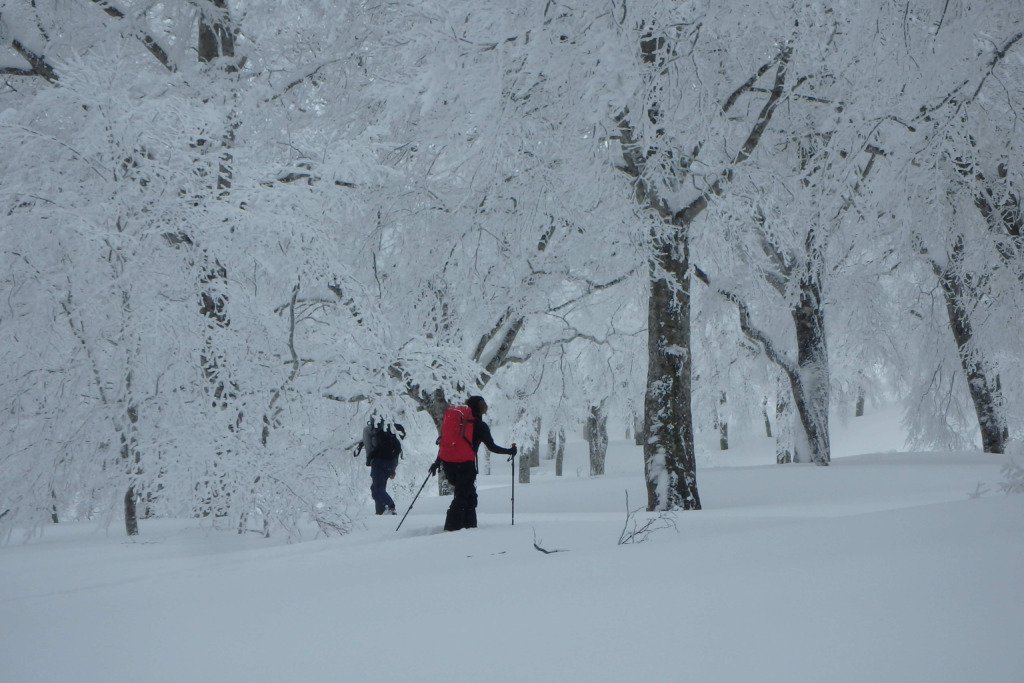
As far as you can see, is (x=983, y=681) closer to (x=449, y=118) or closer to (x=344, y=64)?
(x=449, y=118)

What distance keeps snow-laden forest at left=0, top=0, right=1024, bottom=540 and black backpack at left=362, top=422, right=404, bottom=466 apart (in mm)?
353

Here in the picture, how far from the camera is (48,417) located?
792 centimetres

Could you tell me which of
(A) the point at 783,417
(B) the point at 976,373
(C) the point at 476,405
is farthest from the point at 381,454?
(A) the point at 783,417

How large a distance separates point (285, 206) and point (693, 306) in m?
11.6

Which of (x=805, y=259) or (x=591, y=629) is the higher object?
(x=805, y=259)

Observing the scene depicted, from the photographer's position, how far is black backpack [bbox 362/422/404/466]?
1031 centimetres

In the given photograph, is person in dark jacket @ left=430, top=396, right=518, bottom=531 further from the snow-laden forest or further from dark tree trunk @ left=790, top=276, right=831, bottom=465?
dark tree trunk @ left=790, top=276, right=831, bottom=465

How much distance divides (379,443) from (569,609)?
726 centimetres

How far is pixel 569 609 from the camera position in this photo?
362cm

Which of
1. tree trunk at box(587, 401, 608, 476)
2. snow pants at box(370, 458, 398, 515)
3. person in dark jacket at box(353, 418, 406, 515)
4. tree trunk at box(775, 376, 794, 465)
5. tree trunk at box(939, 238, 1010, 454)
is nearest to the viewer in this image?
person in dark jacket at box(353, 418, 406, 515)

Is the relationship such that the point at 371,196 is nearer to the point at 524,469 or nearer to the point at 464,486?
the point at 464,486

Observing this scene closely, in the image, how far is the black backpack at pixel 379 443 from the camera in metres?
10.3

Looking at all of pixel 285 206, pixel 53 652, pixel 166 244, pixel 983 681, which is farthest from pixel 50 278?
pixel 983 681

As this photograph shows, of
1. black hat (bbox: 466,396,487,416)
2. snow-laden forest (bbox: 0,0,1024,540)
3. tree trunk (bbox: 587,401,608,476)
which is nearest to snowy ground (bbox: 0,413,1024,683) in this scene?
snow-laden forest (bbox: 0,0,1024,540)
